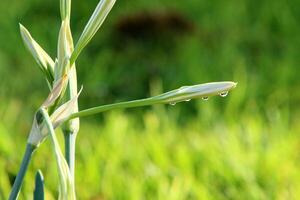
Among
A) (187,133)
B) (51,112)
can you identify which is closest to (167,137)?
(187,133)

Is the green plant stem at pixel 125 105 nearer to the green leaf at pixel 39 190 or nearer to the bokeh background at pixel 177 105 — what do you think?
the green leaf at pixel 39 190

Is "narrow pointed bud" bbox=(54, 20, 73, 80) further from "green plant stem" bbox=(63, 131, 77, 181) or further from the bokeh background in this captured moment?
the bokeh background

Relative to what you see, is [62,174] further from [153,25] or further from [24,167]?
[153,25]

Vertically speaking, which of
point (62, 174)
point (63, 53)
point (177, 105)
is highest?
point (177, 105)

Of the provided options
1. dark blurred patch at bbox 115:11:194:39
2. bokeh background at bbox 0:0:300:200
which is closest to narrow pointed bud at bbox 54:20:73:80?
bokeh background at bbox 0:0:300:200

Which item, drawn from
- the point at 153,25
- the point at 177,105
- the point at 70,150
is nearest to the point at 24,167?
the point at 70,150

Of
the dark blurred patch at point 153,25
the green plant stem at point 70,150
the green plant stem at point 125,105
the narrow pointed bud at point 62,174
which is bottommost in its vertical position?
the narrow pointed bud at point 62,174

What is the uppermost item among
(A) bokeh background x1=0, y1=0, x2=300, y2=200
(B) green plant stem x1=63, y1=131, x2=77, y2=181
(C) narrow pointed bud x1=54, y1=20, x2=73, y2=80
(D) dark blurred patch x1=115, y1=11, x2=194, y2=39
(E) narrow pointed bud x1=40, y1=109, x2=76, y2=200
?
(D) dark blurred patch x1=115, y1=11, x2=194, y2=39

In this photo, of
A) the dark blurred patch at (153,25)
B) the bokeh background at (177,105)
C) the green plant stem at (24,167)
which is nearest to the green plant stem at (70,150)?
the green plant stem at (24,167)
